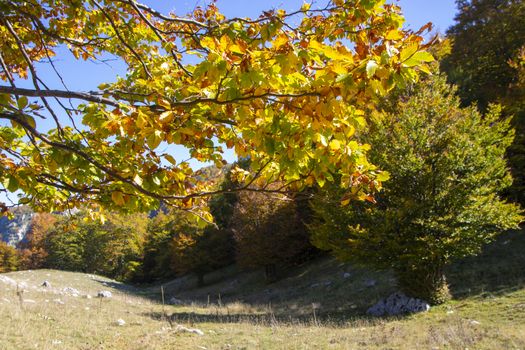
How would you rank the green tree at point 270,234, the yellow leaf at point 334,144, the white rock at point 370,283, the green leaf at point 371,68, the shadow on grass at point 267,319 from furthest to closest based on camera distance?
1. the green tree at point 270,234
2. the white rock at point 370,283
3. the shadow on grass at point 267,319
4. the yellow leaf at point 334,144
5. the green leaf at point 371,68

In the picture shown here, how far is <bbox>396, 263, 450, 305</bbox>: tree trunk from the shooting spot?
38.6 ft

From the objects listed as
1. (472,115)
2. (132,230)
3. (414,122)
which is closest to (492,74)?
(472,115)

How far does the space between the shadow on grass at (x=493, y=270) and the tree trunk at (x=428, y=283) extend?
2.34 ft

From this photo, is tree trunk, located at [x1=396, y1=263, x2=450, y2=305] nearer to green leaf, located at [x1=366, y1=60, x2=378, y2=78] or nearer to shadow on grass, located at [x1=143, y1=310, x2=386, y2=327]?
shadow on grass, located at [x1=143, y1=310, x2=386, y2=327]

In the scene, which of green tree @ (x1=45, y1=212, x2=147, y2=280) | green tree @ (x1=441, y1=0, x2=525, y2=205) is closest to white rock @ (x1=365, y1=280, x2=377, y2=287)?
green tree @ (x1=441, y1=0, x2=525, y2=205)

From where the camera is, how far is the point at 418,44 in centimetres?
173

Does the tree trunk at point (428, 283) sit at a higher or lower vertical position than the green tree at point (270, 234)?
lower

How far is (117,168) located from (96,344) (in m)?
6.74

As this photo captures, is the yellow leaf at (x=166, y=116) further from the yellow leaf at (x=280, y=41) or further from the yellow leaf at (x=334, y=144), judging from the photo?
the yellow leaf at (x=334, y=144)

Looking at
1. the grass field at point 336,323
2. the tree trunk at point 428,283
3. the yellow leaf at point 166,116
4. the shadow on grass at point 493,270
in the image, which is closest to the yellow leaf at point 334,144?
the yellow leaf at point 166,116

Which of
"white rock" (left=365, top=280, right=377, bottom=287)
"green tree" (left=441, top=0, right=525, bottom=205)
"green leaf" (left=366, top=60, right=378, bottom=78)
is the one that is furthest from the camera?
"green tree" (left=441, top=0, right=525, bottom=205)

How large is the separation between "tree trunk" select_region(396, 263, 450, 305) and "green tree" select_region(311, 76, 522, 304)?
0.03 m

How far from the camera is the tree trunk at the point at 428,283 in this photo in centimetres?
1176

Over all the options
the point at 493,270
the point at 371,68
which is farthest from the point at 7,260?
the point at 371,68
